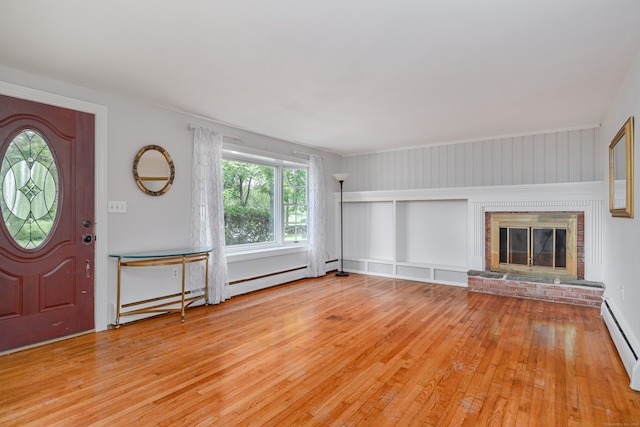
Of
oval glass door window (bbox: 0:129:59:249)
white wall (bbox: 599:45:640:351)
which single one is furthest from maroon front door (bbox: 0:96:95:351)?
white wall (bbox: 599:45:640:351)

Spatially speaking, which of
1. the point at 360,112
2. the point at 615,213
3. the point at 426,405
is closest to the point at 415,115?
the point at 360,112

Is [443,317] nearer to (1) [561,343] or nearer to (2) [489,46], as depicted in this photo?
(1) [561,343]

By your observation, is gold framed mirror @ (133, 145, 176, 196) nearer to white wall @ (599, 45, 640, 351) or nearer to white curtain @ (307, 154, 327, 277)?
white curtain @ (307, 154, 327, 277)

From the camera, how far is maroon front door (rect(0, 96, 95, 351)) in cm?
277

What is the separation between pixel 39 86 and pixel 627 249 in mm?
5129

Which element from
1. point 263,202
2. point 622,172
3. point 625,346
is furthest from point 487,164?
point 263,202

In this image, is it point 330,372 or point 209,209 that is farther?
point 209,209

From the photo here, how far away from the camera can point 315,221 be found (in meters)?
5.79

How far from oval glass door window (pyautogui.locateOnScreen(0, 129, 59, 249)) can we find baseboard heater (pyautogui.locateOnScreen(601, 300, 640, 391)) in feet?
15.0

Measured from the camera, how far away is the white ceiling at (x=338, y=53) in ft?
6.39

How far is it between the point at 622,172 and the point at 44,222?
497cm

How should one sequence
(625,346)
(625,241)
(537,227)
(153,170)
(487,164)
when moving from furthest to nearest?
(487,164)
(537,227)
(153,170)
(625,241)
(625,346)

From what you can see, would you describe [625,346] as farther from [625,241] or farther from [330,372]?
[330,372]

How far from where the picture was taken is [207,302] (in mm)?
4129
